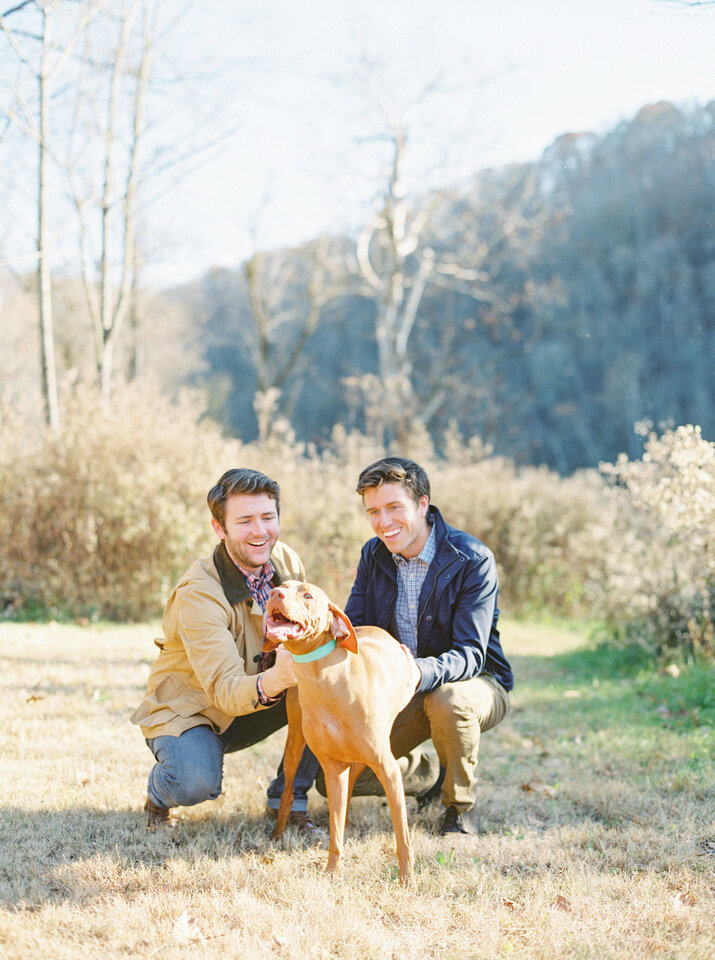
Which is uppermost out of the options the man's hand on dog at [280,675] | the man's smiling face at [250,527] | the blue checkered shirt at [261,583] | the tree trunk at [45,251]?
the tree trunk at [45,251]

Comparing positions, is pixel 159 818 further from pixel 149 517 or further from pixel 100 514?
pixel 100 514

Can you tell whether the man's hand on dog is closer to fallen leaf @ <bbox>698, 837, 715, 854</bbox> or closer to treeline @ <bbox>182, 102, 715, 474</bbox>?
fallen leaf @ <bbox>698, 837, 715, 854</bbox>

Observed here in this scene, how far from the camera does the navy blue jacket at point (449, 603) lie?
338cm

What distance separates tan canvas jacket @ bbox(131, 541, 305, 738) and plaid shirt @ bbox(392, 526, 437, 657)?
50 cm

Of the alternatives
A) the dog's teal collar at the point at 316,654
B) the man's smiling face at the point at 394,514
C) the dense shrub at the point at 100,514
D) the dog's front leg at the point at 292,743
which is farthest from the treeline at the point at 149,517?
the dog's teal collar at the point at 316,654

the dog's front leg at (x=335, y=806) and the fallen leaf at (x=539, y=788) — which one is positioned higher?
the dog's front leg at (x=335, y=806)

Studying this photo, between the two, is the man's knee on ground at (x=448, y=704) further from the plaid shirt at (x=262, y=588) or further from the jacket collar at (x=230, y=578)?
the jacket collar at (x=230, y=578)

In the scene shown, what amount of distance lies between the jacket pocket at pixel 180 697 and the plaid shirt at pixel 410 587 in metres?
0.93

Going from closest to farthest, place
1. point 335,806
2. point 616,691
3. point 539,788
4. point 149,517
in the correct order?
1. point 335,806
2. point 539,788
3. point 616,691
4. point 149,517

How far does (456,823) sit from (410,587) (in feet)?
3.47

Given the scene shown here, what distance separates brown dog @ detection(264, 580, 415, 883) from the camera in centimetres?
261

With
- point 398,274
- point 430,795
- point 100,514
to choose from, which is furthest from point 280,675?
point 398,274

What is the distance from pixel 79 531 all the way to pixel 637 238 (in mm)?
30180

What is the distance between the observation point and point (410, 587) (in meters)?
3.59
